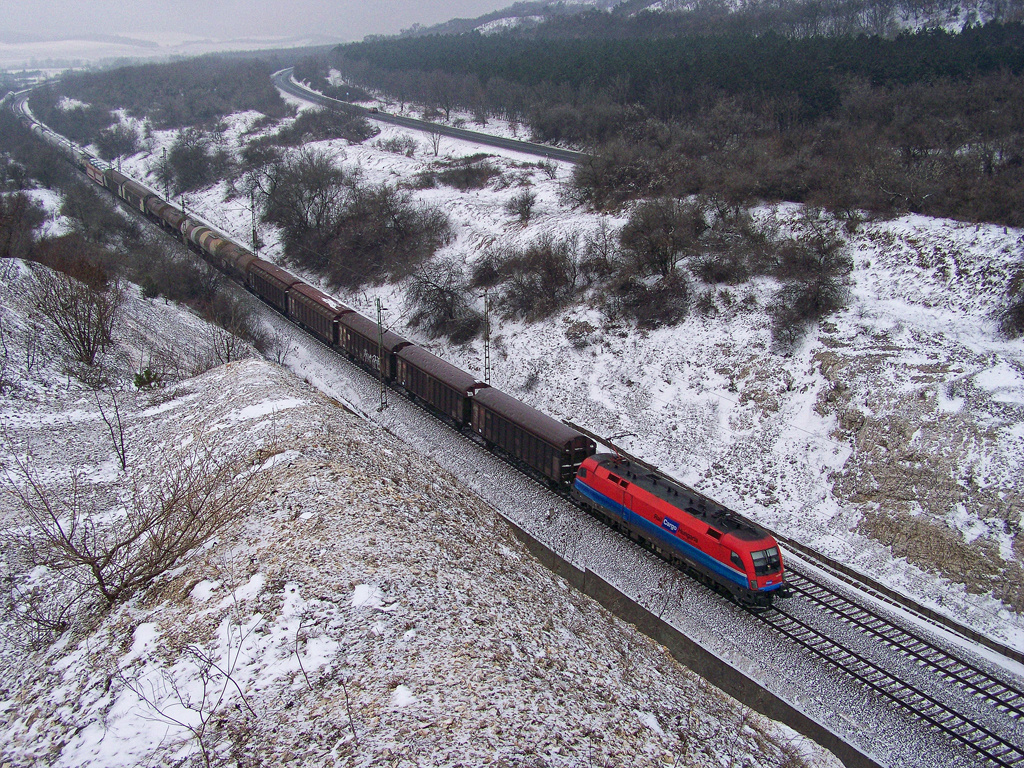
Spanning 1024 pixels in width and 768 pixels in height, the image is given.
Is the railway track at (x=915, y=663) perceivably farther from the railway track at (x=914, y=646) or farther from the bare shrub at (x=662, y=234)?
the bare shrub at (x=662, y=234)

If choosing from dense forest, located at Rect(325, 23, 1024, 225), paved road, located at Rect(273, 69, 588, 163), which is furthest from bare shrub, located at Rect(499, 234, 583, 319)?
paved road, located at Rect(273, 69, 588, 163)

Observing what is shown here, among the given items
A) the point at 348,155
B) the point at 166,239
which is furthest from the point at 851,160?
the point at 166,239

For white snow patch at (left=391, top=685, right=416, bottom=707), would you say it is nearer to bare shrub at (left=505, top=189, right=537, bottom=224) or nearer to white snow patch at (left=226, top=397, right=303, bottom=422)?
white snow patch at (left=226, top=397, right=303, bottom=422)

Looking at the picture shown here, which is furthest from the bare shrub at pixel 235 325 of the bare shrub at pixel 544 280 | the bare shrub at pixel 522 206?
the bare shrub at pixel 522 206

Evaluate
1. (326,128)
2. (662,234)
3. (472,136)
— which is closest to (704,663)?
(662,234)

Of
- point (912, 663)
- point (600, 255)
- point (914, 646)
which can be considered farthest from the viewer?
point (600, 255)

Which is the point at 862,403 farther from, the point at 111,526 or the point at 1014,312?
the point at 111,526
